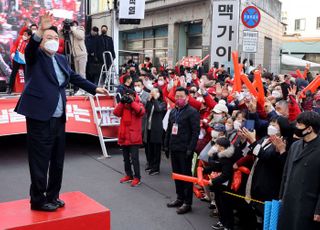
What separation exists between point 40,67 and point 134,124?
3.27 metres

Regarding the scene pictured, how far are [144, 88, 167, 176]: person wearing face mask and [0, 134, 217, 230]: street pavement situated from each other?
0.25 m

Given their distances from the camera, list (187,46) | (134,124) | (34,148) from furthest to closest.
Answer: (187,46) < (134,124) < (34,148)

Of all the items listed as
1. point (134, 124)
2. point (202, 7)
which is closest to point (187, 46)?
point (202, 7)

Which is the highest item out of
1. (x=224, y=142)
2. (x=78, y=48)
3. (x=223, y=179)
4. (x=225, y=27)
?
(x=225, y=27)

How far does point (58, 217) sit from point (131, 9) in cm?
731

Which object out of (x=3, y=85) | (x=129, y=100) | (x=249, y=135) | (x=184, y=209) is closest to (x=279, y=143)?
(x=249, y=135)

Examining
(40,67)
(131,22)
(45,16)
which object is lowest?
(40,67)

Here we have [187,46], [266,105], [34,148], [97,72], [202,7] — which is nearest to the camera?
[34,148]

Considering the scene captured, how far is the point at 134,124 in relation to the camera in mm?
6777

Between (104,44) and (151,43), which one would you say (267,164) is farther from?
(151,43)

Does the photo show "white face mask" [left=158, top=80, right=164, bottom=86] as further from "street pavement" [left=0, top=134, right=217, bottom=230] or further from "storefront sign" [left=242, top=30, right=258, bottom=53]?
"storefront sign" [left=242, top=30, right=258, bottom=53]

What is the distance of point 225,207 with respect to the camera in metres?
4.80

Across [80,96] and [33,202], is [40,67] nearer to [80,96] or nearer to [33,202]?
[33,202]

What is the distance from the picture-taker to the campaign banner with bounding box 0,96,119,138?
25.7 ft
